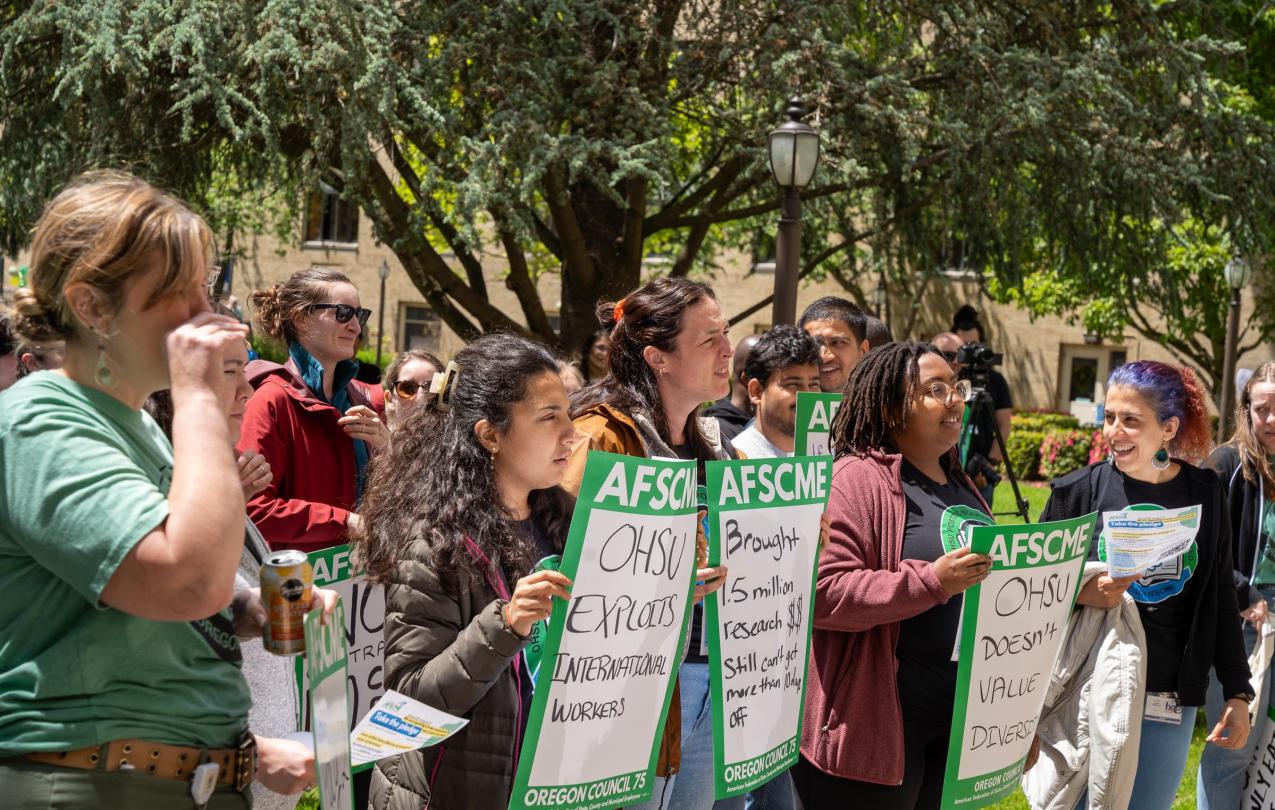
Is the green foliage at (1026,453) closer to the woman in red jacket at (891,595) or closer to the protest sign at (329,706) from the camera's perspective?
the woman in red jacket at (891,595)

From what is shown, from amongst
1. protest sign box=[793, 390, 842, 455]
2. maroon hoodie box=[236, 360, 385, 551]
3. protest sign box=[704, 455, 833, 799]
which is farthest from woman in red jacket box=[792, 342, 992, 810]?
maroon hoodie box=[236, 360, 385, 551]

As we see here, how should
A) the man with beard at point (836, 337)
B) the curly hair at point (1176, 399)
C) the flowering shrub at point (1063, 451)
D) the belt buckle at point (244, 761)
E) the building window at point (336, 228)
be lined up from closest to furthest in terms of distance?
1. the belt buckle at point (244, 761)
2. the curly hair at point (1176, 399)
3. the man with beard at point (836, 337)
4. the flowering shrub at point (1063, 451)
5. the building window at point (336, 228)

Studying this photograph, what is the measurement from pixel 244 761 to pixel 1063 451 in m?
24.7

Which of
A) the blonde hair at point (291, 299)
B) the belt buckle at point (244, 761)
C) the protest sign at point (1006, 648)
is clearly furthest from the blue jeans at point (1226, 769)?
the belt buckle at point (244, 761)

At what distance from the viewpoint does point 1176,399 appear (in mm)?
4426

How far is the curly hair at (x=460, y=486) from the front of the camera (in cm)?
299

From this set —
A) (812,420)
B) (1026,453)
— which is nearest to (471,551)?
(812,420)

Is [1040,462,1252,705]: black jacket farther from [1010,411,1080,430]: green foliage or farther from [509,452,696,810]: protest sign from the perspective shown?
[1010,411,1080,430]: green foliage

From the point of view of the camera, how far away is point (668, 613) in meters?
3.30

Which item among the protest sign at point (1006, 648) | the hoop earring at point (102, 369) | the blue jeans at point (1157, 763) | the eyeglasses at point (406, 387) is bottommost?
the blue jeans at point (1157, 763)

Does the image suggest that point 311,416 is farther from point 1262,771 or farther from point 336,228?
point 336,228

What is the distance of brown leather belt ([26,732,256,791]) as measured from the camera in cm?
193

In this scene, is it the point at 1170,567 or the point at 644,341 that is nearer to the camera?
the point at 644,341

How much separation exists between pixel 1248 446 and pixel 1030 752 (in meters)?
1.70
